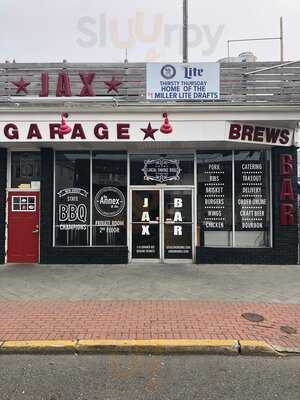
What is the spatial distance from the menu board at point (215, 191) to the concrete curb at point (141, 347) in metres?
6.35

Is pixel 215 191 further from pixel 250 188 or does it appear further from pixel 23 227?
pixel 23 227

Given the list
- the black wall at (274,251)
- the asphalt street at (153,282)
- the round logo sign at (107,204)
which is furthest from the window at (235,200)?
the round logo sign at (107,204)

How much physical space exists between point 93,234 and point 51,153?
2434 mm

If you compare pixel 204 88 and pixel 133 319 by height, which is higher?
pixel 204 88

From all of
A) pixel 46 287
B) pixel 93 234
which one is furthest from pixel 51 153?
pixel 46 287

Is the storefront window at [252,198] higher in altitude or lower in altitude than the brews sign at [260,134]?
lower

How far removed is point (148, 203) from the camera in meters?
12.0

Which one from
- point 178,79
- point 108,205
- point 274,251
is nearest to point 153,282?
point 108,205

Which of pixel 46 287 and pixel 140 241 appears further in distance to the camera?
pixel 140 241

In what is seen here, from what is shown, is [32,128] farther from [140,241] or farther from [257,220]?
[257,220]

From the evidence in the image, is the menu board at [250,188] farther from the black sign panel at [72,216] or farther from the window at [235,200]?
the black sign panel at [72,216]

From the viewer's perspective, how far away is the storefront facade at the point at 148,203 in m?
11.6

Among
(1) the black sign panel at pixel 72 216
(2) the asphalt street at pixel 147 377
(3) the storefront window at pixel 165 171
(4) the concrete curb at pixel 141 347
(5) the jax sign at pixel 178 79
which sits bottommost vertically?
(2) the asphalt street at pixel 147 377

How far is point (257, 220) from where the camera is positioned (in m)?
11.9
